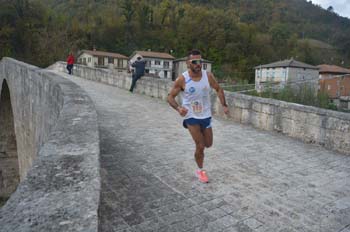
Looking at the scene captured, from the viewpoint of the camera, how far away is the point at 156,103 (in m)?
10.7

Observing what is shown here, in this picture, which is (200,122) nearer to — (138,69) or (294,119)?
(294,119)

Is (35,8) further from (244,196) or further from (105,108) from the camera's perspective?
(244,196)

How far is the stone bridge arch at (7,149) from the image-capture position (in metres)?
17.5

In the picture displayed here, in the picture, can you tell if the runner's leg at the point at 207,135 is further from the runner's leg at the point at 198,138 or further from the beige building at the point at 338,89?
the beige building at the point at 338,89

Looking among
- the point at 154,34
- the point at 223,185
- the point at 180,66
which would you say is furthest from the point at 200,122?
the point at 154,34

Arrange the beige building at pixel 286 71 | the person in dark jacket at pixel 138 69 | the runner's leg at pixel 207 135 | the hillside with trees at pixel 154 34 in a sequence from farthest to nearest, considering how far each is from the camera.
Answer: the beige building at pixel 286 71
the hillside with trees at pixel 154 34
the person in dark jacket at pixel 138 69
the runner's leg at pixel 207 135

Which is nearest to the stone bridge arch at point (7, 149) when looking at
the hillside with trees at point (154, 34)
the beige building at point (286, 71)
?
the hillside with trees at point (154, 34)

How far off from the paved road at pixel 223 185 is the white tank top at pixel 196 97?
83 centimetres

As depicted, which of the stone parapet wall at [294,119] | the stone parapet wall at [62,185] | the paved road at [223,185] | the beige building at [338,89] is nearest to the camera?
the stone parapet wall at [62,185]

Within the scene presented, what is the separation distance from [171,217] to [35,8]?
2370 inches

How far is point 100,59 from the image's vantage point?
51.2 meters

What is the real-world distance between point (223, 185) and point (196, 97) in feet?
3.69

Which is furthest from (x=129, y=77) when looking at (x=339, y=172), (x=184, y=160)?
(x=339, y=172)

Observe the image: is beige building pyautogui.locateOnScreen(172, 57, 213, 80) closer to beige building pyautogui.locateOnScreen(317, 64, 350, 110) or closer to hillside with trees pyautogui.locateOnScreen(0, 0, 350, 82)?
hillside with trees pyautogui.locateOnScreen(0, 0, 350, 82)
